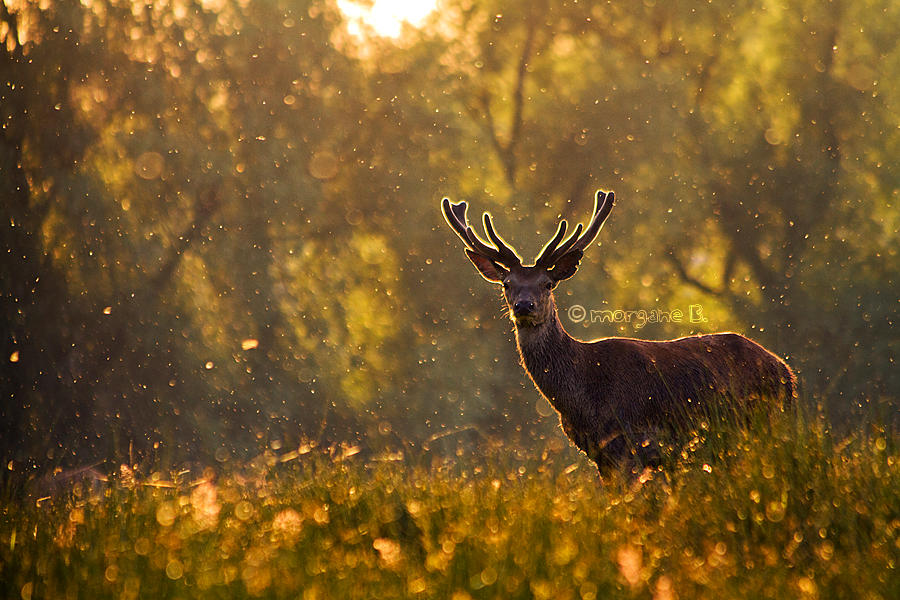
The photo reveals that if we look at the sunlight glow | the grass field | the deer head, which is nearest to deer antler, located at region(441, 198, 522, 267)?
the deer head

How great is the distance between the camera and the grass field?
3578mm

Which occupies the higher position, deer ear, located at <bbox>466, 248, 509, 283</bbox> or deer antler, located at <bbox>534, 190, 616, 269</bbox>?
deer ear, located at <bbox>466, 248, 509, 283</bbox>

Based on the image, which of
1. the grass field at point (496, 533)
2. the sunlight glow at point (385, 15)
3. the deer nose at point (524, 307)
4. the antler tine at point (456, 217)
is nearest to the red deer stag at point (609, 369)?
the deer nose at point (524, 307)

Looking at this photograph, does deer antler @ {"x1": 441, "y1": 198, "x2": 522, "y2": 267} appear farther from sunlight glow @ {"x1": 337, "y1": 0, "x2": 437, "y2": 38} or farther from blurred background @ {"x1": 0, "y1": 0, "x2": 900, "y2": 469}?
sunlight glow @ {"x1": 337, "y1": 0, "x2": 437, "y2": 38}

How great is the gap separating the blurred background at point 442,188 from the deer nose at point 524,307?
850cm

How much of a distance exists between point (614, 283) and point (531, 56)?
4.90 m

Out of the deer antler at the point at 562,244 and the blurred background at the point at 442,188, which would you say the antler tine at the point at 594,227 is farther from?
the blurred background at the point at 442,188

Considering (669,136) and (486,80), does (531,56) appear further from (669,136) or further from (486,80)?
(669,136)

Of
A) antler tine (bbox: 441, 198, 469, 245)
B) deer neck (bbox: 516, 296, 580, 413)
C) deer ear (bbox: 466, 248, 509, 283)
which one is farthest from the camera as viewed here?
antler tine (bbox: 441, 198, 469, 245)

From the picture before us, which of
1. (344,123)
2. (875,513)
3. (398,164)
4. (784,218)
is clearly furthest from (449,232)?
(875,513)

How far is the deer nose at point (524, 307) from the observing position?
7.00 m

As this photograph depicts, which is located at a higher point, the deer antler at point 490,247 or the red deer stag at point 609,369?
the deer antler at point 490,247

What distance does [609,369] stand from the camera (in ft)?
23.4

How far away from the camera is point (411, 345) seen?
1777 cm
